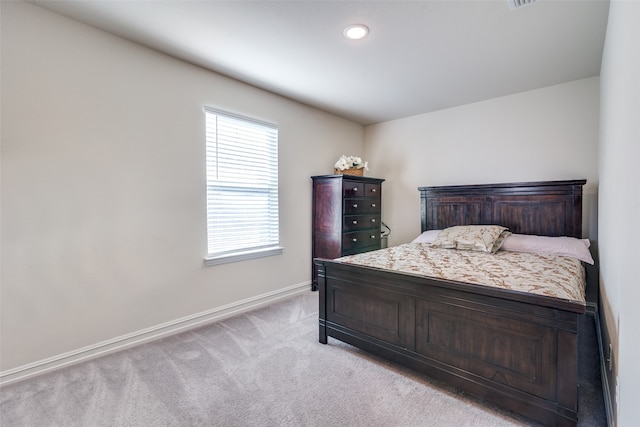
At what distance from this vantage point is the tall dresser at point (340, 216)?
12.0ft

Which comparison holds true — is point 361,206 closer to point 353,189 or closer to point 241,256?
point 353,189

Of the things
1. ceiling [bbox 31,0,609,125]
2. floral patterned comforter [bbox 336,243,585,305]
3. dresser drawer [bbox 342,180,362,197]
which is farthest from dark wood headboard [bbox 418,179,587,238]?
ceiling [bbox 31,0,609,125]

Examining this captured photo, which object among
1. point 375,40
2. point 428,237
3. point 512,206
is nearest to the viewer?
point 375,40

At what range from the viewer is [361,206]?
3.96 metres

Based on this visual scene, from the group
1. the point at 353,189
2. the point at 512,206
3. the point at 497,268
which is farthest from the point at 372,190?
the point at 497,268

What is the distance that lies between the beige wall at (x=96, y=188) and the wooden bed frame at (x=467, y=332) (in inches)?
55.1

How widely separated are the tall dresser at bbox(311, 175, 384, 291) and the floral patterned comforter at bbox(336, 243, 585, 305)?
0.93m

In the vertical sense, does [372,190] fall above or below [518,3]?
below

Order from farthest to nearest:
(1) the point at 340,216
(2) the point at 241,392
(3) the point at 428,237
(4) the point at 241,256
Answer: (1) the point at 340,216 → (3) the point at 428,237 → (4) the point at 241,256 → (2) the point at 241,392

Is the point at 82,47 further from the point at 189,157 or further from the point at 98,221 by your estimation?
Result: the point at 98,221

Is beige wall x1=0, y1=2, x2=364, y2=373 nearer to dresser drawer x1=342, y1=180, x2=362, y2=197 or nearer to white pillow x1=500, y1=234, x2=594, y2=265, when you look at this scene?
dresser drawer x1=342, y1=180, x2=362, y2=197

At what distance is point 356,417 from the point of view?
5.21 feet

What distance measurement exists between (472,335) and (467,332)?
3cm

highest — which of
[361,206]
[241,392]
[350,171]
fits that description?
[350,171]
